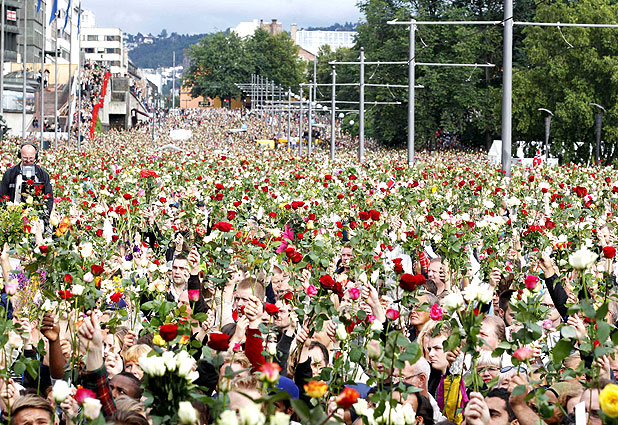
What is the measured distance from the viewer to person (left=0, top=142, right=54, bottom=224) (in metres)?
11.4

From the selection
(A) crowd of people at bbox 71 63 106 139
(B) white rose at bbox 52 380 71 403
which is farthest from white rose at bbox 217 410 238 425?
(A) crowd of people at bbox 71 63 106 139

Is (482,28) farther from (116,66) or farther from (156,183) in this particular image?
(116,66)

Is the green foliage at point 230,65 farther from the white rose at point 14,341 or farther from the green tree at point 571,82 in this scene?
the white rose at point 14,341

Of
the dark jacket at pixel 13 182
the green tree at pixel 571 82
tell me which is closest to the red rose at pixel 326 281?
the dark jacket at pixel 13 182

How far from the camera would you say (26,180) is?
37.7 ft

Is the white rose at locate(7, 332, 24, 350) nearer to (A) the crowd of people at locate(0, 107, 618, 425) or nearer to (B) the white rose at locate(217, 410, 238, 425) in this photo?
(A) the crowd of people at locate(0, 107, 618, 425)

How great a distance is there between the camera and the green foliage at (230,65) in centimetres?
14625

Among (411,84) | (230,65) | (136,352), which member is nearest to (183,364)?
(136,352)

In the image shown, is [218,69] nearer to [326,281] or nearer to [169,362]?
[326,281]

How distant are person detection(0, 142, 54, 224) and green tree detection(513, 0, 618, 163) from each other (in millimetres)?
38115

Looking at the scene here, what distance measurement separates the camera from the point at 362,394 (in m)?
5.11

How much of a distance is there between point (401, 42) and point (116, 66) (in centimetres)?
13795

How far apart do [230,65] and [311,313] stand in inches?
5614

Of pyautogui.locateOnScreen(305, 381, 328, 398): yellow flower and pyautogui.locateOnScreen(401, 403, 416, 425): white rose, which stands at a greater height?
pyautogui.locateOnScreen(305, 381, 328, 398): yellow flower
